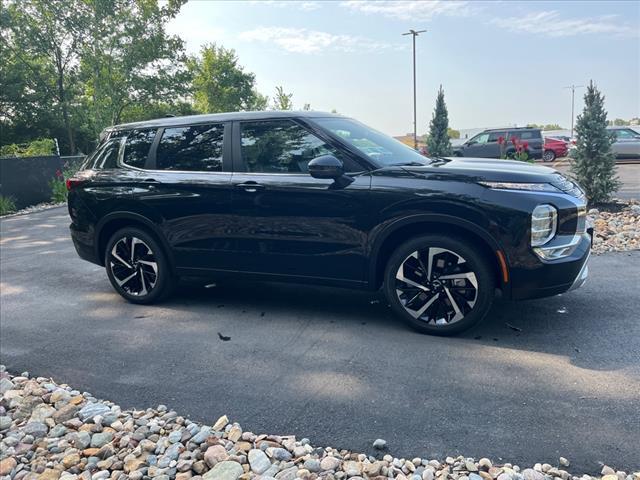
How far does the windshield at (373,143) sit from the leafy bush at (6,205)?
1199 cm

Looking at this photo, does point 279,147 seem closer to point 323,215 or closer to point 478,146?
point 323,215

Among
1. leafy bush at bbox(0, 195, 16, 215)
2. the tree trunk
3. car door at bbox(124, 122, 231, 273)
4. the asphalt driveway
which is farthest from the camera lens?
the tree trunk

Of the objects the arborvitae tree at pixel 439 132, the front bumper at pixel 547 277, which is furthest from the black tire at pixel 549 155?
the front bumper at pixel 547 277

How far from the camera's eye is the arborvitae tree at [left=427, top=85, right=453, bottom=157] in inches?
625

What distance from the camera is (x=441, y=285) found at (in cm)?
381

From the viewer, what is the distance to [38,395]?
10.9 ft

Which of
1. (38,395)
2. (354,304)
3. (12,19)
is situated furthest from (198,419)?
(12,19)

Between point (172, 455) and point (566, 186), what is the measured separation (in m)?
3.23

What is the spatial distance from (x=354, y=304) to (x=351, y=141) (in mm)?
1567

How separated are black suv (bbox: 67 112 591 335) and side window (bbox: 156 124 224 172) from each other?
0.04 feet

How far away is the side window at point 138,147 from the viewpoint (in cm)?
498

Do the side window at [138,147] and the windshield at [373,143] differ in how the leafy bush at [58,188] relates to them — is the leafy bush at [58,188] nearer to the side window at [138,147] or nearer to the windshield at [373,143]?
the side window at [138,147]

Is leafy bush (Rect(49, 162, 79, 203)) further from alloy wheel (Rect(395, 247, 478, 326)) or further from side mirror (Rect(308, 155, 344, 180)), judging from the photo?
alloy wheel (Rect(395, 247, 478, 326))

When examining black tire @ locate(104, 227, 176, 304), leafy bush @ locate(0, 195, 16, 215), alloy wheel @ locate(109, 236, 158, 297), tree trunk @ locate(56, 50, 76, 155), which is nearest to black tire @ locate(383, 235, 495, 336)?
black tire @ locate(104, 227, 176, 304)
